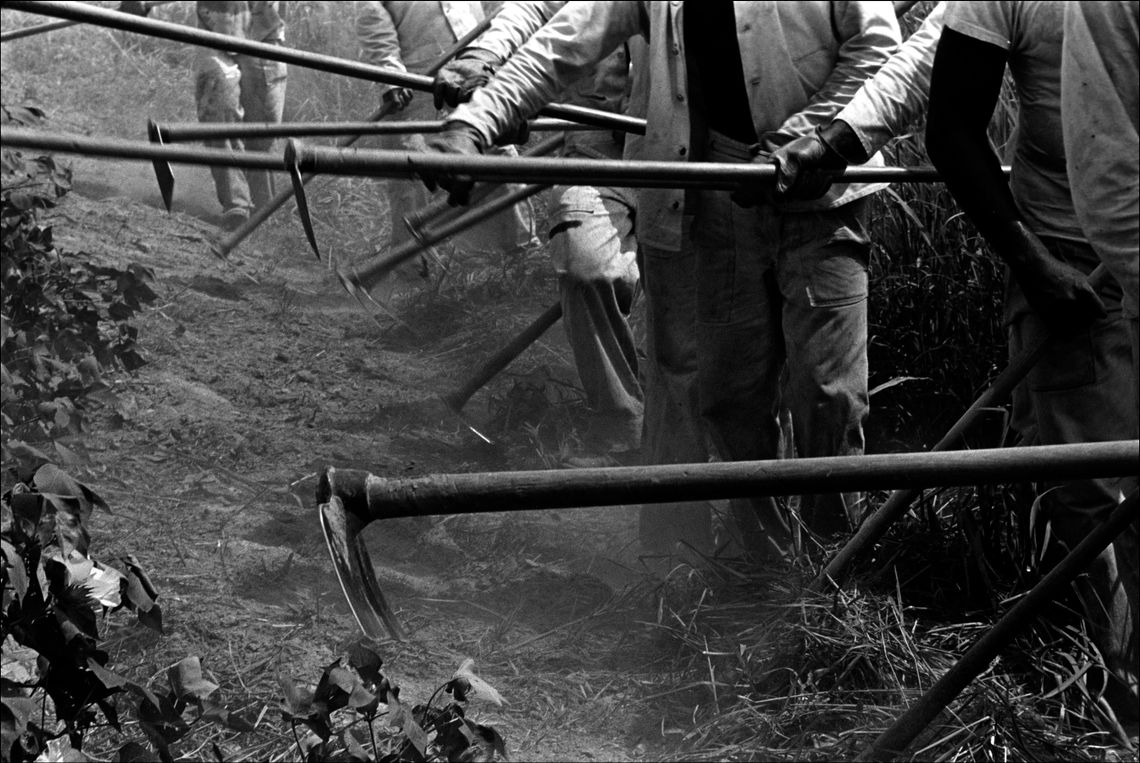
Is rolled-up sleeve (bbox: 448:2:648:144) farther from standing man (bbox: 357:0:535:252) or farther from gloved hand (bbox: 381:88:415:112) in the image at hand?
standing man (bbox: 357:0:535:252)

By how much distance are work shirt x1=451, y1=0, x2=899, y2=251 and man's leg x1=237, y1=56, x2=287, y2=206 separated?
16.1 feet

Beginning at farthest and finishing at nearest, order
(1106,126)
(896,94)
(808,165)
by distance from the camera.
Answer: (896,94) < (808,165) < (1106,126)

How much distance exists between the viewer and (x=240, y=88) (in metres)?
8.80

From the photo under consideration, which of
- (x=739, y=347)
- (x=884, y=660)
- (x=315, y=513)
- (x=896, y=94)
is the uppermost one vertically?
(x=896, y=94)

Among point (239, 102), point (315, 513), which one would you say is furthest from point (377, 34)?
point (315, 513)

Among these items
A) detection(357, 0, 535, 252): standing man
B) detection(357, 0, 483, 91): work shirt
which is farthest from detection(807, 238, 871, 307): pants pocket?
detection(357, 0, 483, 91): work shirt

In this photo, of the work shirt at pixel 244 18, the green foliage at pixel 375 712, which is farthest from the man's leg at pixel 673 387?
the work shirt at pixel 244 18

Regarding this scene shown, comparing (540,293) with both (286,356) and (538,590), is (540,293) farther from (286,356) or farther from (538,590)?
(538,590)

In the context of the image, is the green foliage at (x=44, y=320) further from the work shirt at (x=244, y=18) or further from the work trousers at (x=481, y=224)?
the work shirt at (x=244, y=18)

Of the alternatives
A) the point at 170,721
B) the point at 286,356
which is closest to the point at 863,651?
the point at 170,721

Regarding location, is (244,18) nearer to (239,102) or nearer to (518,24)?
(239,102)

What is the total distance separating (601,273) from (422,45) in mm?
2984

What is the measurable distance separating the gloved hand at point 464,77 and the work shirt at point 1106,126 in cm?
190

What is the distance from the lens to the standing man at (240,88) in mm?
8492
